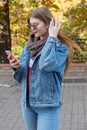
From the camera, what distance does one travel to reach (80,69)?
1229 cm

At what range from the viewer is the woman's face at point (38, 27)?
308 centimetres

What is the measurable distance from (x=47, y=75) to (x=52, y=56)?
177mm

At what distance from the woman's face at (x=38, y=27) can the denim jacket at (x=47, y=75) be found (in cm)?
10

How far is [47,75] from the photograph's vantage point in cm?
310

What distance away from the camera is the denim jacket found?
3029mm

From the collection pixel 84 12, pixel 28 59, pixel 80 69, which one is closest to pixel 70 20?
pixel 84 12

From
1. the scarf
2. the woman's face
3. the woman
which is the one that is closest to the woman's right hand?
the woman

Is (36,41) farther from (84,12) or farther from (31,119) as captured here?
(84,12)

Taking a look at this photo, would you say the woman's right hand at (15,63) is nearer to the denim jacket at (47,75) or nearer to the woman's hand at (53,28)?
the denim jacket at (47,75)

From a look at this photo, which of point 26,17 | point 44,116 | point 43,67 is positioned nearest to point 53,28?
point 43,67

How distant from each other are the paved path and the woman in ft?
10.2

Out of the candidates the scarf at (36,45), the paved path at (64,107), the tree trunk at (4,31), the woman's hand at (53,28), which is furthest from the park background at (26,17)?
the woman's hand at (53,28)

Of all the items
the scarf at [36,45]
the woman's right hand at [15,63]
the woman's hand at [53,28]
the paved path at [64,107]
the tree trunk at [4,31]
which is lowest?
the paved path at [64,107]

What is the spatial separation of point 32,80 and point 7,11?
11223 millimetres
